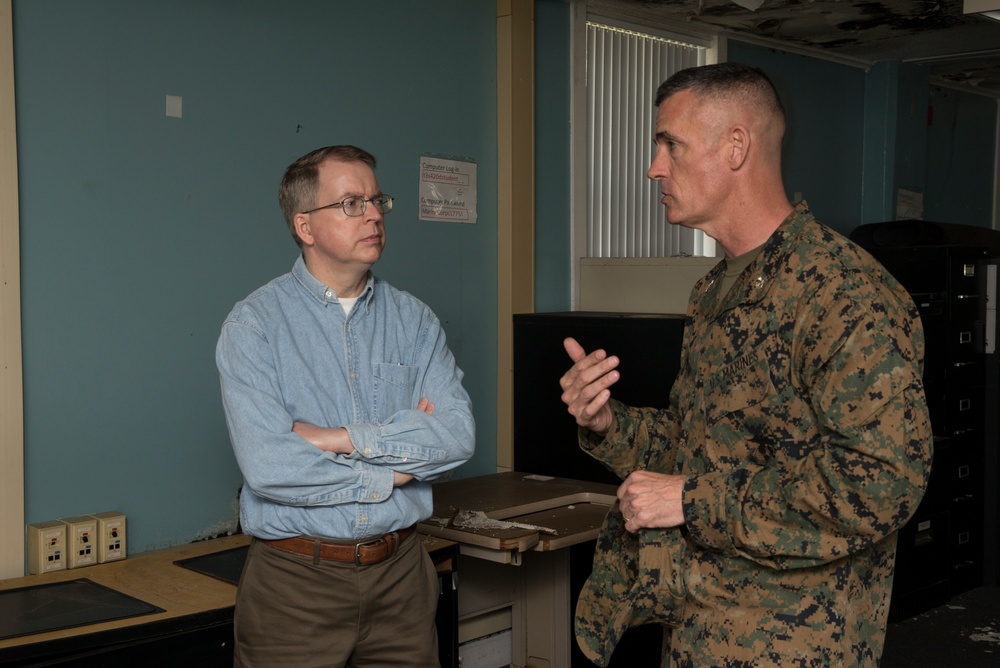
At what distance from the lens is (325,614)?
211cm

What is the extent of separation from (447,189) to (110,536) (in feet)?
5.49

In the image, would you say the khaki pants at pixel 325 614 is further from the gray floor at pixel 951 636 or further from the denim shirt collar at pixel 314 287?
the gray floor at pixel 951 636

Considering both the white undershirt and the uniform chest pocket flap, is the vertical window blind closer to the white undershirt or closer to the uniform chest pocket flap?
the white undershirt

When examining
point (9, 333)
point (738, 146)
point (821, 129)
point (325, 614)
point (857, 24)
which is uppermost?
point (857, 24)

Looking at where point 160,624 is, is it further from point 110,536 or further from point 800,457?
point 800,457

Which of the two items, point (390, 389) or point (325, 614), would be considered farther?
point (390, 389)

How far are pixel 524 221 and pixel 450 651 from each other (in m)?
1.72

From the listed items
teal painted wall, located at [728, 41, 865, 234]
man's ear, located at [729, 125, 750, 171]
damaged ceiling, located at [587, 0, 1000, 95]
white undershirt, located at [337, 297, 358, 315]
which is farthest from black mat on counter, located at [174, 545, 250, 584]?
teal painted wall, located at [728, 41, 865, 234]

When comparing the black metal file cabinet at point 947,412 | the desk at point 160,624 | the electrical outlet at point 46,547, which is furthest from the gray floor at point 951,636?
the electrical outlet at point 46,547

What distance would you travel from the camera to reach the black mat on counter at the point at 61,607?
7.29 feet

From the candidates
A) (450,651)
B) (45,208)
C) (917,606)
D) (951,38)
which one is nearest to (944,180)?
(951,38)

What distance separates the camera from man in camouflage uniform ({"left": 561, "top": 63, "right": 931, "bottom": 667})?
4.97 feet

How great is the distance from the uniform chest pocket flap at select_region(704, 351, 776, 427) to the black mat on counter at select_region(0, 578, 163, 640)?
4.67ft

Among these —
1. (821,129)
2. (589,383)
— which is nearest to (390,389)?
(589,383)
